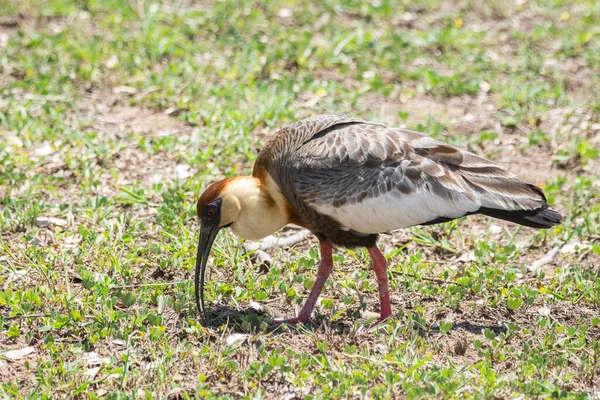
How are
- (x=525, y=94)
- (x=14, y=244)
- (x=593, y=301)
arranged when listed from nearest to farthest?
(x=593, y=301) < (x=14, y=244) < (x=525, y=94)

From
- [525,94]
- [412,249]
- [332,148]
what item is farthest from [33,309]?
[525,94]

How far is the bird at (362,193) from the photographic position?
5.06m

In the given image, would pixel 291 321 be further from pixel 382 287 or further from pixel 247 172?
pixel 247 172

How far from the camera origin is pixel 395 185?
5086 millimetres

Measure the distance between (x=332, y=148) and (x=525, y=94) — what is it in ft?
12.0

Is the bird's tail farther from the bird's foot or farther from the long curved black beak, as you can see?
the long curved black beak

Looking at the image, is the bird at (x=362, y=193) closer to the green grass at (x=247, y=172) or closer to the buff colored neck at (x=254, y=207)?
the buff colored neck at (x=254, y=207)

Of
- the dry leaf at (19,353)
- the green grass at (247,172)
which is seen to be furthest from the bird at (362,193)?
the dry leaf at (19,353)

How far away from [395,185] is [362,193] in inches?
7.9

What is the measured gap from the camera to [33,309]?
16.7 feet

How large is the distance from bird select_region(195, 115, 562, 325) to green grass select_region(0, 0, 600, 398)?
0.39 metres

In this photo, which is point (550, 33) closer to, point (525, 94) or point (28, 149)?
point (525, 94)

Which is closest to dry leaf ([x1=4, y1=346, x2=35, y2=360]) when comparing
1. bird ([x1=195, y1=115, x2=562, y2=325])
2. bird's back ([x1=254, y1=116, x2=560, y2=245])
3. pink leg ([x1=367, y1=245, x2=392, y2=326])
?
bird ([x1=195, y1=115, x2=562, y2=325])

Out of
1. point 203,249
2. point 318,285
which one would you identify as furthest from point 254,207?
point 318,285
